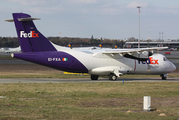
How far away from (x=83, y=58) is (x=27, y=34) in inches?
274

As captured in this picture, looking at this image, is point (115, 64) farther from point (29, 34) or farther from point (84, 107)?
point (84, 107)

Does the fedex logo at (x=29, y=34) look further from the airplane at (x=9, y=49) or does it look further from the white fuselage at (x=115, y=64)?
the airplane at (x=9, y=49)

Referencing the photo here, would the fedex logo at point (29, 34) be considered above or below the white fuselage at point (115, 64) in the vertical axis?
above

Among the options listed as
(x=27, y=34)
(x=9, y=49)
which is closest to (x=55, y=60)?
(x=27, y=34)

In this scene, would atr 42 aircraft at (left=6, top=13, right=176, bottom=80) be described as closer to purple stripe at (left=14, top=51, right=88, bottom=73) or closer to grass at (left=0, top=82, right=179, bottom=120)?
purple stripe at (left=14, top=51, right=88, bottom=73)

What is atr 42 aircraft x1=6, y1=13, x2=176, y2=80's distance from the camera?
2884 centimetres

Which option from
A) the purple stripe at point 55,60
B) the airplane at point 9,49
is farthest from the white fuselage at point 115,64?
the airplane at point 9,49

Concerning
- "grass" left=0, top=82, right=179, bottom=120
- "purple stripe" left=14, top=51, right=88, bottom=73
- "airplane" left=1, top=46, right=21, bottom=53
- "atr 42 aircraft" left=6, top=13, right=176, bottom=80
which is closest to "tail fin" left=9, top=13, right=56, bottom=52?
"atr 42 aircraft" left=6, top=13, right=176, bottom=80

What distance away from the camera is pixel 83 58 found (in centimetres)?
3066

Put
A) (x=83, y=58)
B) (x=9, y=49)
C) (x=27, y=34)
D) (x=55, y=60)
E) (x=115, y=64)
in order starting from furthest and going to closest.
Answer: (x=9, y=49) < (x=115, y=64) < (x=83, y=58) < (x=55, y=60) < (x=27, y=34)

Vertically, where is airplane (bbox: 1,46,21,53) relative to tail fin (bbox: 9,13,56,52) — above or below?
below

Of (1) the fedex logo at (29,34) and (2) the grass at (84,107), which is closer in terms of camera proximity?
(2) the grass at (84,107)

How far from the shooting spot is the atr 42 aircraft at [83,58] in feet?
94.6

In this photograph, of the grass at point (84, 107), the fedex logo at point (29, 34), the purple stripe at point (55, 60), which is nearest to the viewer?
the grass at point (84, 107)
